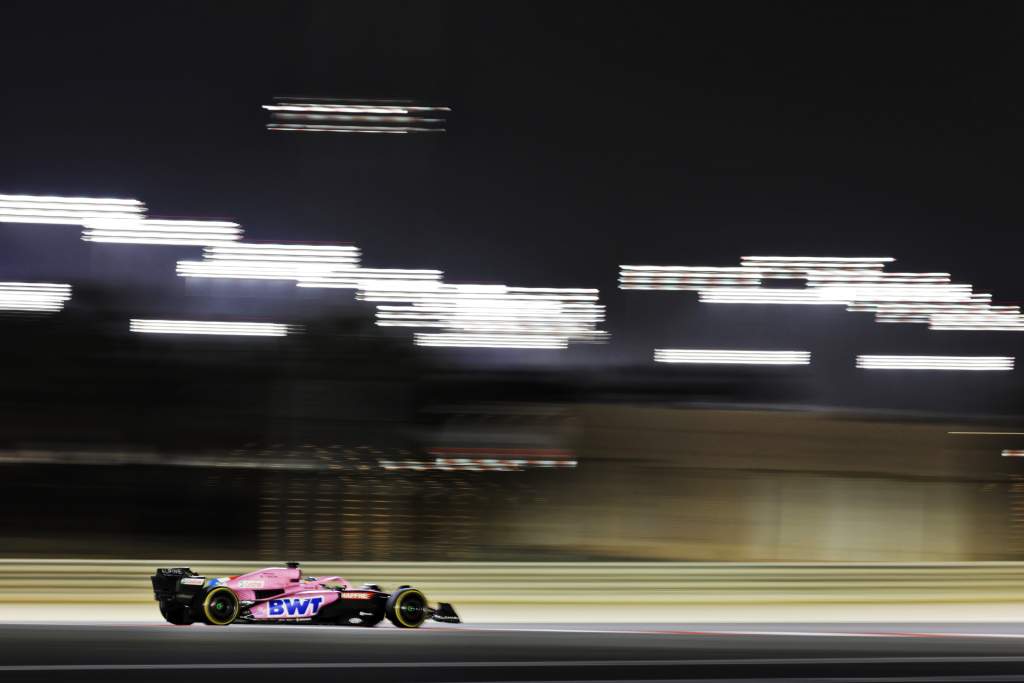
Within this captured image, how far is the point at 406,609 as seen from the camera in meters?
10.7

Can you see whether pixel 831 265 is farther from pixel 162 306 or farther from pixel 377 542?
pixel 162 306

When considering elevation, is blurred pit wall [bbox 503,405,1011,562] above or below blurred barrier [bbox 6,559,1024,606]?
above

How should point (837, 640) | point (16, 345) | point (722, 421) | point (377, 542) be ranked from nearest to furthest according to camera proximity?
point (837, 640) → point (377, 542) → point (722, 421) → point (16, 345)

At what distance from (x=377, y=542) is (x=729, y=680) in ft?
26.0

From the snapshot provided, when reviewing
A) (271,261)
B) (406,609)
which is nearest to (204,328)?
(271,261)

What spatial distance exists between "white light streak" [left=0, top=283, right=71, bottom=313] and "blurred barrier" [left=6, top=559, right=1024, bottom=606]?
749 cm

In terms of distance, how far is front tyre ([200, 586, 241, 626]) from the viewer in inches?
402

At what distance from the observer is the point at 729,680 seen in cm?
942

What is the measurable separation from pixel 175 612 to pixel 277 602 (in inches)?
40.1

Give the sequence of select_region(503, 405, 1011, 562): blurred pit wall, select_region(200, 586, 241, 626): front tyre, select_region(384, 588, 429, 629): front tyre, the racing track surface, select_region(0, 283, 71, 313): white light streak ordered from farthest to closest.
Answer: select_region(0, 283, 71, 313): white light streak, select_region(503, 405, 1011, 562): blurred pit wall, select_region(384, 588, 429, 629): front tyre, select_region(200, 586, 241, 626): front tyre, the racing track surface

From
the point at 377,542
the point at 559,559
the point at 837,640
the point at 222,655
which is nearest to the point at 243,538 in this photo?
the point at 377,542

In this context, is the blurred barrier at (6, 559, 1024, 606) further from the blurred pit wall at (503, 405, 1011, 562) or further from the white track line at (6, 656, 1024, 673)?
the white track line at (6, 656, 1024, 673)

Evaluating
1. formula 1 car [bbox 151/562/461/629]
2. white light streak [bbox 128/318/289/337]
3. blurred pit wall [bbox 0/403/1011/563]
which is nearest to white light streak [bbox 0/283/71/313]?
white light streak [bbox 128/318/289/337]

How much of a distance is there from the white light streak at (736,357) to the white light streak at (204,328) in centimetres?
690
